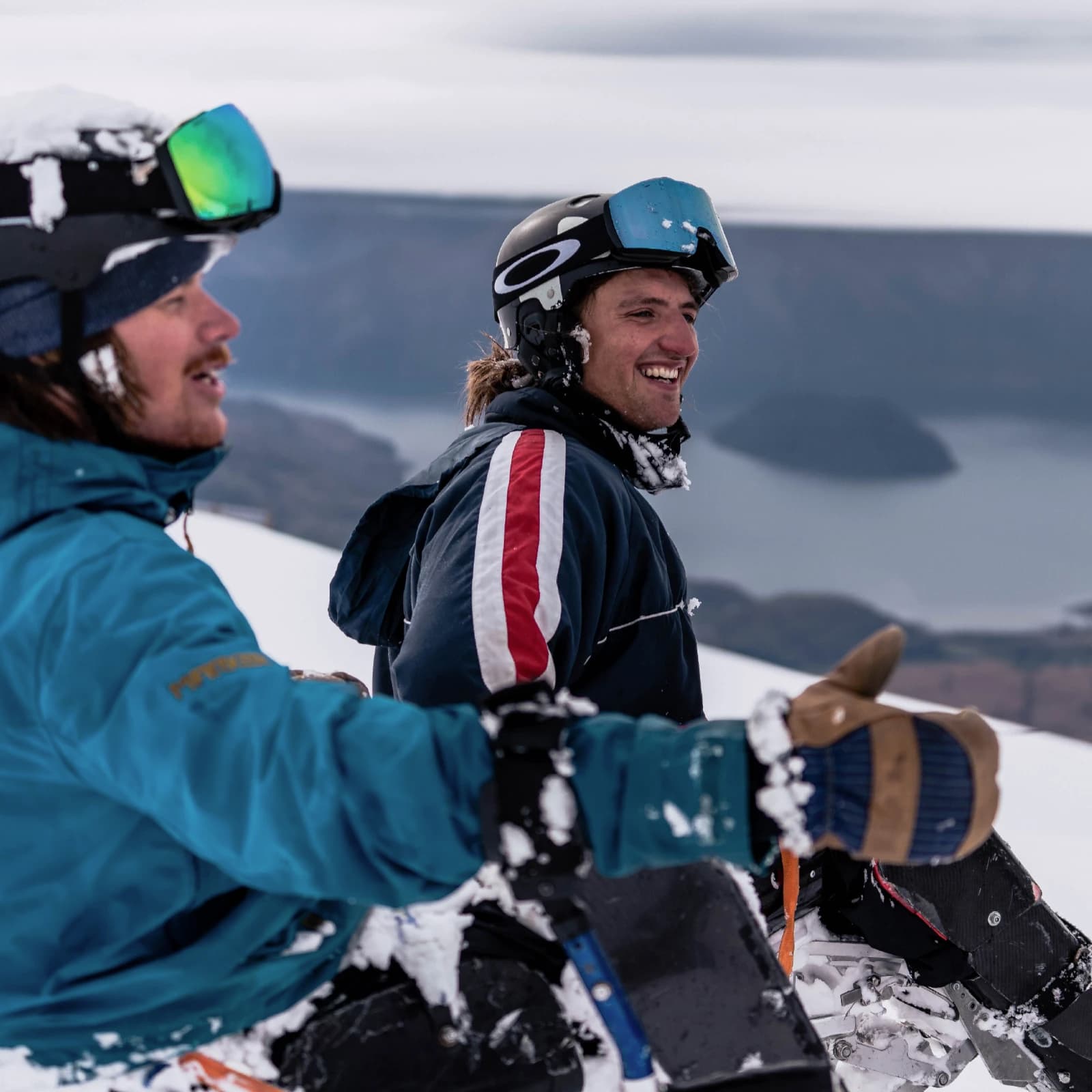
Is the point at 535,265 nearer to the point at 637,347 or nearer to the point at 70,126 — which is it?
the point at 637,347

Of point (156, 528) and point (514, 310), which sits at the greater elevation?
point (514, 310)

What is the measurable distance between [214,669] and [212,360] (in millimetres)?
459

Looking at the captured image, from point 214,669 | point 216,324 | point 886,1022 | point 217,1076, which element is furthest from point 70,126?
point 886,1022

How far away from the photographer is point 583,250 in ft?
8.66

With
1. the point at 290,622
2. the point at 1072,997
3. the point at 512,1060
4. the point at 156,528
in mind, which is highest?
the point at 156,528

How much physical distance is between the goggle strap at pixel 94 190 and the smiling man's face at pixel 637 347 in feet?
4.69

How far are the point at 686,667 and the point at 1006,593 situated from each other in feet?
110

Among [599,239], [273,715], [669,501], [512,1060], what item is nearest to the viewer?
[273,715]

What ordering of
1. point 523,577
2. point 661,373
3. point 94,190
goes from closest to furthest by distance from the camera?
point 94,190
point 523,577
point 661,373

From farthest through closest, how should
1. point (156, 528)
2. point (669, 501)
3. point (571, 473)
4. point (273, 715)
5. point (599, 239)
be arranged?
point (669, 501) → point (599, 239) → point (571, 473) → point (156, 528) → point (273, 715)

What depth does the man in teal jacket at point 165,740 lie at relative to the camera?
3.56 ft

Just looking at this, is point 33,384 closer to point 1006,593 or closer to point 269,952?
point 269,952

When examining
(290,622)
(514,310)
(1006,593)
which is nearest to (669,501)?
(1006,593)

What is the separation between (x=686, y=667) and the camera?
2.36 meters
